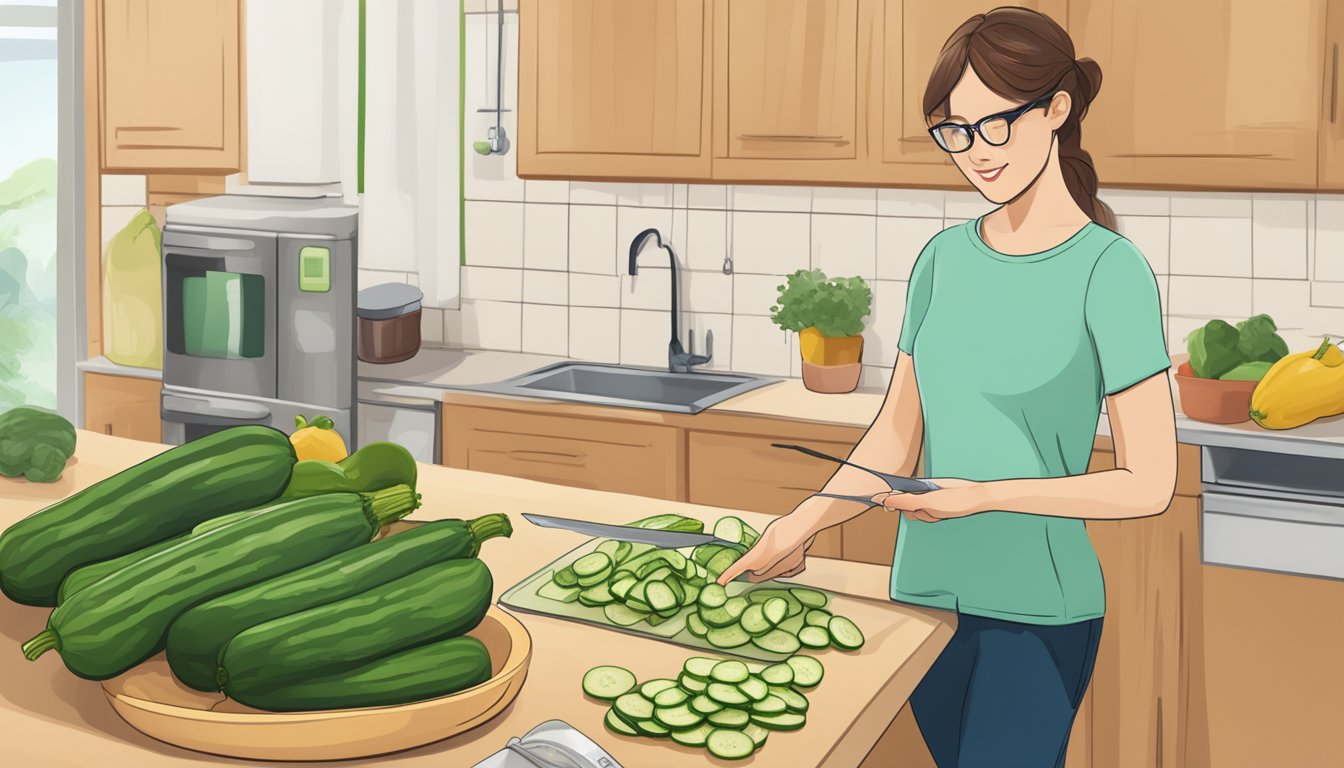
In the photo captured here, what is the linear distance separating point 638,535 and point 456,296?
2.54 metres

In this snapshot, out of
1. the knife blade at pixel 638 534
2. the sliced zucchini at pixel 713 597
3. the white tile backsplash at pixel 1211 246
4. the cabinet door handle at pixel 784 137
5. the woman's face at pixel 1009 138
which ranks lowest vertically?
the sliced zucchini at pixel 713 597

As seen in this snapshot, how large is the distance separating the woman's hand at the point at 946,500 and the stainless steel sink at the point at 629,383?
1.86 metres

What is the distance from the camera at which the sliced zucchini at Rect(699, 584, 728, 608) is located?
1.36 metres

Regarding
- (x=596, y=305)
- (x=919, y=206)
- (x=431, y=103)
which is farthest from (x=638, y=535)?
(x=431, y=103)

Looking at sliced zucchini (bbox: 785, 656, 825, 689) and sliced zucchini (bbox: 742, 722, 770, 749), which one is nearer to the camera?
sliced zucchini (bbox: 742, 722, 770, 749)

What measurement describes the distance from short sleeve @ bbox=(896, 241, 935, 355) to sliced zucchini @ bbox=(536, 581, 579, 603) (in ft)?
1.80

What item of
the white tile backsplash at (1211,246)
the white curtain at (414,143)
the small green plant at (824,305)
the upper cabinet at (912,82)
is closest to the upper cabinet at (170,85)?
the white curtain at (414,143)

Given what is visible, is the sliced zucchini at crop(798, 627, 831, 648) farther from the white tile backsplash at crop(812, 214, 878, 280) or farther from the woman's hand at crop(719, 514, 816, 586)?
the white tile backsplash at crop(812, 214, 878, 280)

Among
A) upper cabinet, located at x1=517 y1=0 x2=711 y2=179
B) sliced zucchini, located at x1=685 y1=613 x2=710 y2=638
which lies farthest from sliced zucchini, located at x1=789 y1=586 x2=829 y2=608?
upper cabinet, located at x1=517 y1=0 x2=711 y2=179

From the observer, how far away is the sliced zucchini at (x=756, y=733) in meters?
1.10

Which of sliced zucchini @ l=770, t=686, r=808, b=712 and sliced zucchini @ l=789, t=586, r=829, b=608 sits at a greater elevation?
sliced zucchini @ l=789, t=586, r=829, b=608

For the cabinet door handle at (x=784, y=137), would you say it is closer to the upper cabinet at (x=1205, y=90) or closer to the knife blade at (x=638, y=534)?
the upper cabinet at (x=1205, y=90)

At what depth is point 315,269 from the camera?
11.0 ft

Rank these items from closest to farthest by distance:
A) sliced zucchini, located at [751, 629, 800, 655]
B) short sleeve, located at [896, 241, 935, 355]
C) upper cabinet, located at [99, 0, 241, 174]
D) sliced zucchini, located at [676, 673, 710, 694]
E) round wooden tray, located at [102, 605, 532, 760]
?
1. round wooden tray, located at [102, 605, 532, 760]
2. sliced zucchini, located at [676, 673, 710, 694]
3. sliced zucchini, located at [751, 629, 800, 655]
4. short sleeve, located at [896, 241, 935, 355]
5. upper cabinet, located at [99, 0, 241, 174]
